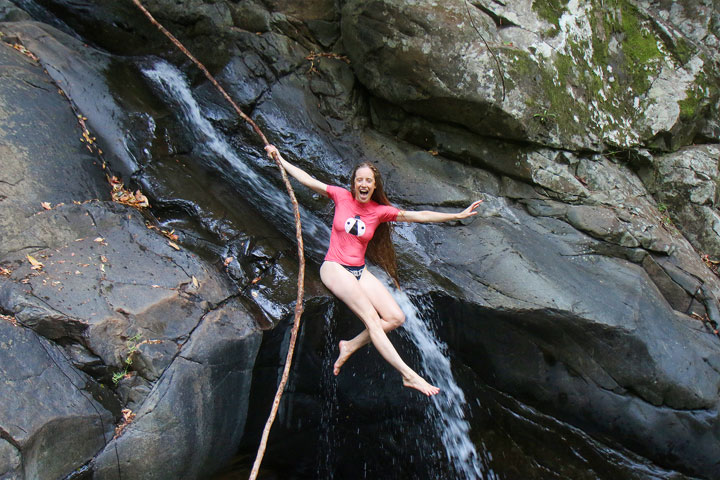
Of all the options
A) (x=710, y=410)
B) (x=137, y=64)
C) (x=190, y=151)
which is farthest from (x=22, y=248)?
(x=710, y=410)

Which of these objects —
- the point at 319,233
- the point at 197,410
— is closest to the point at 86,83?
the point at 319,233

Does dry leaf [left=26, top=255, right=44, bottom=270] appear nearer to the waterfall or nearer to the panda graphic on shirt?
the waterfall

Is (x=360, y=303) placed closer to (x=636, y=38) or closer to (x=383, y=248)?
(x=383, y=248)

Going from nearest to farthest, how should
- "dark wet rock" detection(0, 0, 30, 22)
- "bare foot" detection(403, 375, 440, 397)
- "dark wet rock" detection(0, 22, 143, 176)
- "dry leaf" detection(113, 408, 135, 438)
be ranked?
"dry leaf" detection(113, 408, 135, 438)
"bare foot" detection(403, 375, 440, 397)
"dark wet rock" detection(0, 22, 143, 176)
"dark wet rock" detection(0, 0, 30, 22)

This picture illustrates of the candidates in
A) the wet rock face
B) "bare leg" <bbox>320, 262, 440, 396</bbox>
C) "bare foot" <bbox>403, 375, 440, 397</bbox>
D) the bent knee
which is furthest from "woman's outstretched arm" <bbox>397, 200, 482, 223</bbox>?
the wet rock face

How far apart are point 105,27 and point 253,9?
232 centimetres

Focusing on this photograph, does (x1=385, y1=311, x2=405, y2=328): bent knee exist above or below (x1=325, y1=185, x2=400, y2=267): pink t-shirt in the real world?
below

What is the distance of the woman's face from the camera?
4887mm

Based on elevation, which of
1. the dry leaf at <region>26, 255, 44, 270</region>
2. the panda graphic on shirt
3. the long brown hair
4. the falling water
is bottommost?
the falling water

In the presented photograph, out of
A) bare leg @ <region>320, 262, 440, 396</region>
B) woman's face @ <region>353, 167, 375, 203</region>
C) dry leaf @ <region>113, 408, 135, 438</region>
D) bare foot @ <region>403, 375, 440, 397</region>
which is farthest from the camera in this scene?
woman's face @ <region>353, 167, 375, 203</region>

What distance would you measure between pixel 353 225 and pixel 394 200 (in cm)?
177

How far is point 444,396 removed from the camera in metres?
5.66

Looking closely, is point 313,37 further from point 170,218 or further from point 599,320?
point 599,320

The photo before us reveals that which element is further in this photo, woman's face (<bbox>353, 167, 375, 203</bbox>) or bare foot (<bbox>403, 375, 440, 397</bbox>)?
woman's face (<bbox>353, 167, 375, 203</bbox>)
